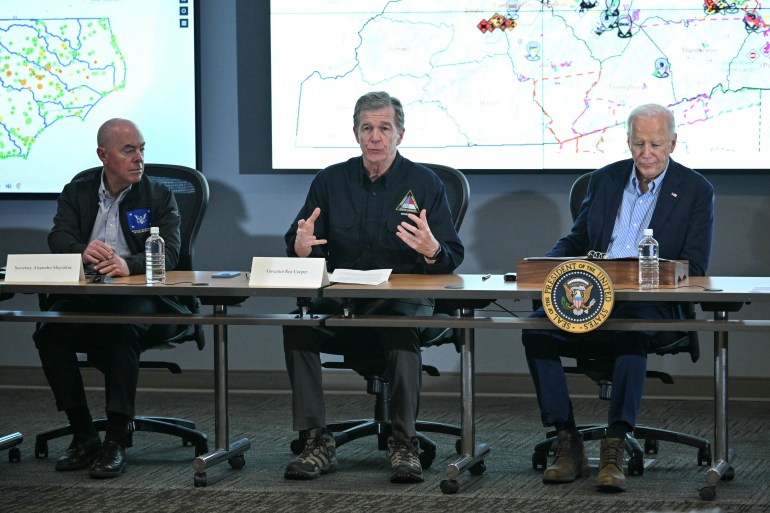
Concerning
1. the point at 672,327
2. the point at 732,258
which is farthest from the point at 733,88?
the point at 672,327

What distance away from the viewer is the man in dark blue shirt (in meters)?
3.43

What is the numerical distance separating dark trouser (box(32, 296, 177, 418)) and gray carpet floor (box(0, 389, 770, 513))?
0.26 meters

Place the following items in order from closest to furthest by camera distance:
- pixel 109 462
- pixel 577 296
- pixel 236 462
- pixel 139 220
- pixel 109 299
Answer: pixel 577 296 → pixel 109 462 → pixel 236 462 → pixel 109 299 → pixel 139 220

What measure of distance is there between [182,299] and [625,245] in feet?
5.18

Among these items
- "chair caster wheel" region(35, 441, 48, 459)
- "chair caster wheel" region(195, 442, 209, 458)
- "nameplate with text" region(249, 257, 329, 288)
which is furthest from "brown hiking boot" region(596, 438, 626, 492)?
"chair caster wheel" region(35, 441, 48, 459)

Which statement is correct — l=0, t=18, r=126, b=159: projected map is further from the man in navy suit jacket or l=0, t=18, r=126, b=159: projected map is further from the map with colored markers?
the man in navy suit jacket

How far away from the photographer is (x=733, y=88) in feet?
14.9

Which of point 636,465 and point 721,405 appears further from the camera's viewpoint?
point 636,465

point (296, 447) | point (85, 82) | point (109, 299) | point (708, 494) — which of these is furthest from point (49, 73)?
point (708, 494)

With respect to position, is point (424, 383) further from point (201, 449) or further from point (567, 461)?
point (567, 461)

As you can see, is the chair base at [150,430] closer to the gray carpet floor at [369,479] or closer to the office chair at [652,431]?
the gray carpet floor at [369,479]

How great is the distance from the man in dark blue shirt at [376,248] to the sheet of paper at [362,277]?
17 centimetres

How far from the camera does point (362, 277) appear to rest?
10.9ft

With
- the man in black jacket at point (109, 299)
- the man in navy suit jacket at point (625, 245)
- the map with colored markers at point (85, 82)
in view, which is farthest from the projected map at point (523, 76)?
the man in black jacket at point (109, 299)
